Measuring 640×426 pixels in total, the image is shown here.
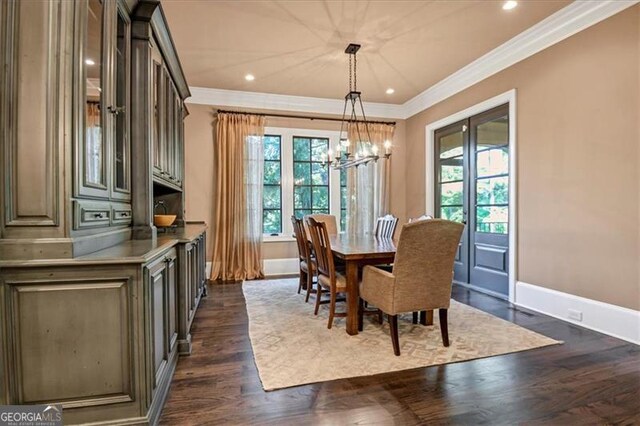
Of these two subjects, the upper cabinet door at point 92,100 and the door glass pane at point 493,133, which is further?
the door glass pane at point 493,133

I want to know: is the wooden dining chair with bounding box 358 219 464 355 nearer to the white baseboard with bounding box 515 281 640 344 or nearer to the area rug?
the area rug

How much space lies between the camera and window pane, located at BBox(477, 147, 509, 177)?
4.01 m

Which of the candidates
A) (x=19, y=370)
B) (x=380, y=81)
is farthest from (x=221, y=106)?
(x=19, y=370)

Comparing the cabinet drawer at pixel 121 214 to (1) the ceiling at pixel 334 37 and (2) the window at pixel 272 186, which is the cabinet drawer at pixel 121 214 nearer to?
(1) the ceiling at pixel 334 37

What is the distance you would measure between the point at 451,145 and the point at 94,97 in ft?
14.9

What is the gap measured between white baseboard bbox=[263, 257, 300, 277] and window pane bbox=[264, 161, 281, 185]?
1273mm

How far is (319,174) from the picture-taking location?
18.6 ft

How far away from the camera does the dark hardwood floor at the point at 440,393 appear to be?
5.72 ft

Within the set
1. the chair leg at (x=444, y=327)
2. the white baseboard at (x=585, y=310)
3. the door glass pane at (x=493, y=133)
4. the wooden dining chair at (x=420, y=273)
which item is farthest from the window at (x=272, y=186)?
the white baseboard at (x=585, y=310)

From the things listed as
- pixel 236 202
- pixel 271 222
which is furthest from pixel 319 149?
pixel 236 202

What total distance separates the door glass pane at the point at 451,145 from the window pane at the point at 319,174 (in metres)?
1.87

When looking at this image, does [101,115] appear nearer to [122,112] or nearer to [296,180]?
[122,112]

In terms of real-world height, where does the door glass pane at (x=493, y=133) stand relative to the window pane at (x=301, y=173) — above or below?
above

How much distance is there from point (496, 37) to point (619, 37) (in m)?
1.11
